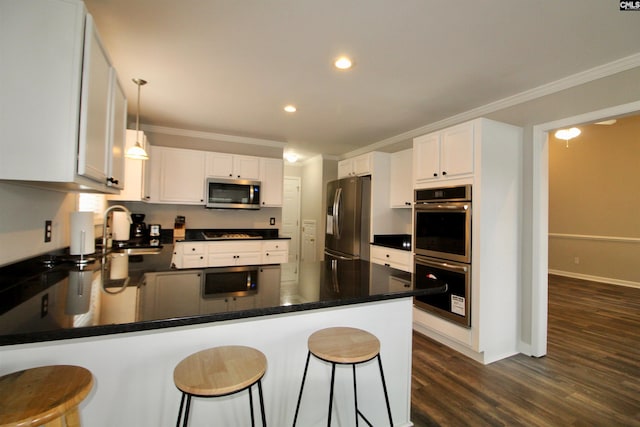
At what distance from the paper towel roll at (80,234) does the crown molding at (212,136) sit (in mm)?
2407

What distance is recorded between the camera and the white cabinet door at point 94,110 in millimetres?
1315

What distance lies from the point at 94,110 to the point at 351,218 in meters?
3.11

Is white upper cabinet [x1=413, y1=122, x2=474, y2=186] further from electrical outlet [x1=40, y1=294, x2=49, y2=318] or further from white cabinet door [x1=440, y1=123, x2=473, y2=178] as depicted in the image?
electrical outlet [x1=40, y1=294, x2=49, y2=318]

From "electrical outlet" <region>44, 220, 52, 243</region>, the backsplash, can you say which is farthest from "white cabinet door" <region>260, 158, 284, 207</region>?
"electrical outlet" <region>44, 220, 52, 243</region>

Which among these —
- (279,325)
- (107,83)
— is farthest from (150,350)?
(107,83)

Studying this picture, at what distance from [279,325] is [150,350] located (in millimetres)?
519

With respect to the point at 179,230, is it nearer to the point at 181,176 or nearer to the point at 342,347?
the point at 181,176

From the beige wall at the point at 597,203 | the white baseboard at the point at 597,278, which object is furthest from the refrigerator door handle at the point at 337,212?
the white baseboard at the point at 597,278

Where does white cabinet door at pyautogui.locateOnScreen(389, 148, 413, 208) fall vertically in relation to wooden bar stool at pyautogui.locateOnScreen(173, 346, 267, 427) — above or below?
above

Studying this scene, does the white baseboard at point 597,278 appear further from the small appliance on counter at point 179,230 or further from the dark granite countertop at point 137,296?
the small appliance on counter at point 179,230

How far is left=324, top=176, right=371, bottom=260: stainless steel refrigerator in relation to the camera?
396cm

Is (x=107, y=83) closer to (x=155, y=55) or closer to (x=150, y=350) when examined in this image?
(x=155, y=55)

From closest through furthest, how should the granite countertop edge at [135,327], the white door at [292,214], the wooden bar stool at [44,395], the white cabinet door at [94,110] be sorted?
the wooden bar stool at [44,395]
the granite countertop edge at [135,327]
the white cabinet door at [94,110]
the white door at [292,214]

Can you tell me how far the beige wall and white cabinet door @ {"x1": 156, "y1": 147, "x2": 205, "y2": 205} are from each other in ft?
22.3
